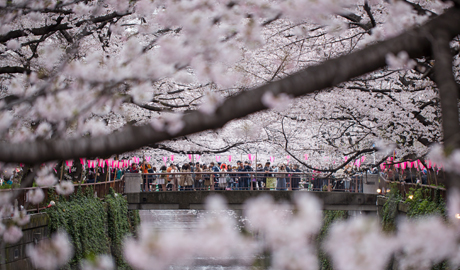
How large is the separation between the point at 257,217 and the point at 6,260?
9.34 m

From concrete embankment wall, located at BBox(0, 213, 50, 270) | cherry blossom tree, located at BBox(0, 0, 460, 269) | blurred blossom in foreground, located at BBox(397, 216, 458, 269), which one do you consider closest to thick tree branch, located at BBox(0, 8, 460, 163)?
cherry blossom tree, located at BBox(0, 0, 460, 269)

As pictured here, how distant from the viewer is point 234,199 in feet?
63.1

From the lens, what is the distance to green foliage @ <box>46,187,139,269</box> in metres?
12.8

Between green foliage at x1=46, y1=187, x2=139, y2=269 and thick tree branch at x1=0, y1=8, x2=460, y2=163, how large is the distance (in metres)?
11.2

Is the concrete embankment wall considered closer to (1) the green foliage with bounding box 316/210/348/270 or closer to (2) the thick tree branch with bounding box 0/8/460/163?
(2) the thick tree branch with bounding box 0/8/460/163

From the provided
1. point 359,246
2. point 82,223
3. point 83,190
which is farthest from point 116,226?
point 359,246

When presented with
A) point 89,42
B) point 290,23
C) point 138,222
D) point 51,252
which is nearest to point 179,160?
point 138,222

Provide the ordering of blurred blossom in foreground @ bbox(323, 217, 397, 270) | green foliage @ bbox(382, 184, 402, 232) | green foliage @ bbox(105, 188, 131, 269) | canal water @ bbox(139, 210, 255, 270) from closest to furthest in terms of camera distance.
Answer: blurred blossom in foreground @ bbox(323, 217, 397, 270)
green foliage @ bbox(382, 184, 402, 232)
green foliage @ bbox(105, 188, 131, 269)
canal water @ bbox(139, 210, 255, 270)

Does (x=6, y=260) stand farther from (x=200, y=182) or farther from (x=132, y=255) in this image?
(x=200, y=182)

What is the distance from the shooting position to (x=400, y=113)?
920 centimetres

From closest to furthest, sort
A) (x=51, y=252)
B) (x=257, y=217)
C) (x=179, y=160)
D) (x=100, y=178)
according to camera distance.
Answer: (x=257, y=217)
(x=51, y=252)
(x=100, y=178)
(x=179, y=160)

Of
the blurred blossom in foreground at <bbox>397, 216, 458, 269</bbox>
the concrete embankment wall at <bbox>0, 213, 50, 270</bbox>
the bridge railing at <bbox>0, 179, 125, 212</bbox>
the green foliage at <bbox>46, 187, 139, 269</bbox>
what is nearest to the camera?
the blurred blossom in foreground at <bbox>397, 216, 458, 269</bbox>

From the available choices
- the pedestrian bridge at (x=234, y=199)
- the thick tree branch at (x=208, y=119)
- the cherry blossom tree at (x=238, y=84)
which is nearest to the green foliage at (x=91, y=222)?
the pedestrian bridge at (x=234, y=199)

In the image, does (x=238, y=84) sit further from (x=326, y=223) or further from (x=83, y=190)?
(x=326, y=223)
